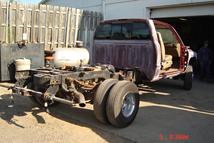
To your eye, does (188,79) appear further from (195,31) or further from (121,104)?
(195,31)

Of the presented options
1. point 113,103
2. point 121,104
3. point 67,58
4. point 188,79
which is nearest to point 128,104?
point 121,104

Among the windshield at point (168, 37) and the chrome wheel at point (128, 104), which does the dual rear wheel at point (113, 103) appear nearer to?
the chrome wheel at point (128, 104)

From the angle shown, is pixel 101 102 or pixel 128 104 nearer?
pixel 101 102

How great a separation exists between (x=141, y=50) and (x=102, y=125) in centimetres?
303

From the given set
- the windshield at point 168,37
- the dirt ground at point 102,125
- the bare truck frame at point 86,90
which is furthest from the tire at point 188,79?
the bare truck frame at point 86,90

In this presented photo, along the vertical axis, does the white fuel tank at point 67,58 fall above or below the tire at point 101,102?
above

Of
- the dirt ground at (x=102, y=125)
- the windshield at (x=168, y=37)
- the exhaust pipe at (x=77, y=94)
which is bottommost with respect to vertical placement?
the dirt ground at (x=102, y=125)

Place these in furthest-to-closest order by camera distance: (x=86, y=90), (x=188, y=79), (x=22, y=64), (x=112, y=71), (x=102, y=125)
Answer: (x=188, y=79) < (x=22, y=64) < (x=112, y=71) < (x=86, y=90) < (x=102, y=125)

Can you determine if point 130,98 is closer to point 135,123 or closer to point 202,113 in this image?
point 135,123

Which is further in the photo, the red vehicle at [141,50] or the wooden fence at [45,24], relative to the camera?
the wooden fence at [45,24]

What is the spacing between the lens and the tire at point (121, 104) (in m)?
6.11

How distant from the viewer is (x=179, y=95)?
9.93 metres

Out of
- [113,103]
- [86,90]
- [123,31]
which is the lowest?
[113,103]

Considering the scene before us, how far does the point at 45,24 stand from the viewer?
1295 centimetres
